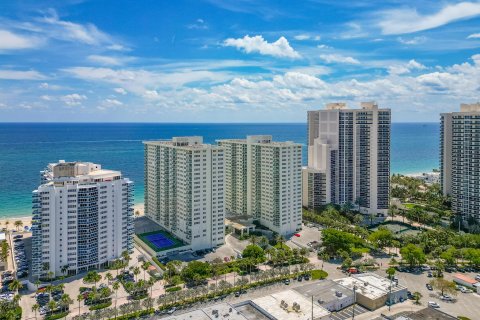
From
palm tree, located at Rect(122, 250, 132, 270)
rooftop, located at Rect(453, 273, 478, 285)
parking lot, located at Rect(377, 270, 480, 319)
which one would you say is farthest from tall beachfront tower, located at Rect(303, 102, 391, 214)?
palm tree, located at Rect(122, 250, 132, 270)

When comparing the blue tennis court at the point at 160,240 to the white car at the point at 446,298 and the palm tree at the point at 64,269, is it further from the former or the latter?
the white car at the point at 446,298

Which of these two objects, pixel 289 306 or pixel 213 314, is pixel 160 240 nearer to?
pixel 213 314

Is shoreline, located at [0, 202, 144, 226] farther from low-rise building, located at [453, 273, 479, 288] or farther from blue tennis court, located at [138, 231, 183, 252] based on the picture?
low-rise building, located at [453, 273, 479, 288]

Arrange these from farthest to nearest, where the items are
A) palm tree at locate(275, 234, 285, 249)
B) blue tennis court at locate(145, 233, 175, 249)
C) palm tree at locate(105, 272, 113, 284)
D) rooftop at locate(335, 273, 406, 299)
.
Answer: palm tree at locate(275, 234, 285, 249)
blue tennis court at locate(145, 233, 175, 249)
palm tree at locate(105, 272, 113, 284)
rooftop at locate(335, 273, 406, 299)

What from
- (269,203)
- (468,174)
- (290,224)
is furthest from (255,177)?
(468,174)

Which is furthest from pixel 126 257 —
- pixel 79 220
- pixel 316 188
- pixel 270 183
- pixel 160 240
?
pixel 316 188

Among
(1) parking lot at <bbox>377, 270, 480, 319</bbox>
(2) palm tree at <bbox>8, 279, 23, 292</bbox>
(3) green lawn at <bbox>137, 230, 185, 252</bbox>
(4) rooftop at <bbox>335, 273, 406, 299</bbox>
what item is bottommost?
(1) parking lot at <bbox>377, 270, 480, 319</bbox>

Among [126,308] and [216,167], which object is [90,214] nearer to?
[126,308]

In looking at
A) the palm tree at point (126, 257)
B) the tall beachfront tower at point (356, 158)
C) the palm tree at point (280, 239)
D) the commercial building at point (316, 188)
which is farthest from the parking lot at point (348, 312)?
the tall beachfront tower at point (356, 158)
